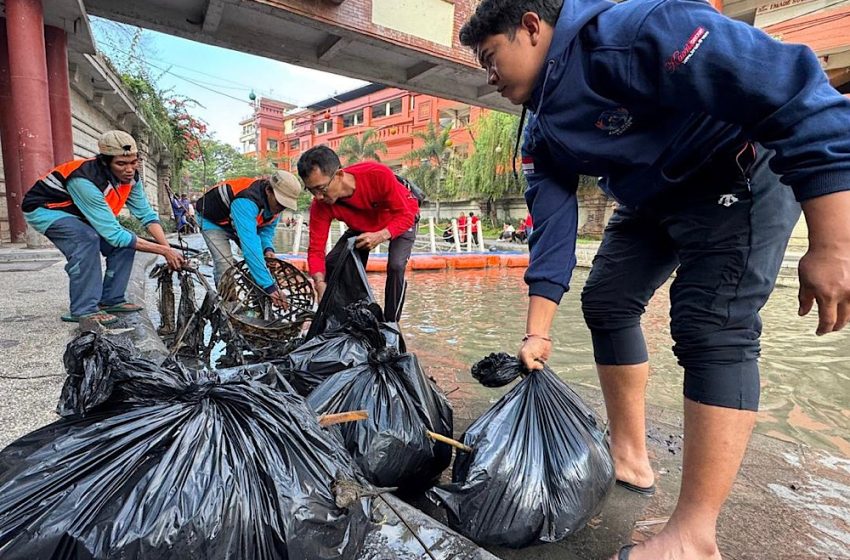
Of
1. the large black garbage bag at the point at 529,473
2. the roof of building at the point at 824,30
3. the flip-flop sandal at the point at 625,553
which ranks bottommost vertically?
the flip-flop sandal at the point at 625,553

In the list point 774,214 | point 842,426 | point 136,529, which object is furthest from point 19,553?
point 842,426

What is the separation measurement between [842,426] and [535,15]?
2357 millimetres

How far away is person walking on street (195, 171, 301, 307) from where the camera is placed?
3.20 m

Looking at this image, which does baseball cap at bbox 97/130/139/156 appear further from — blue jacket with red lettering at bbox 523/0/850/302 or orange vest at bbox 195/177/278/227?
blue jacket with red lettering at bbox 523/0/850/302

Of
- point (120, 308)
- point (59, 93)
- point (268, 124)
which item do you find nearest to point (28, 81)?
point (59, 93)

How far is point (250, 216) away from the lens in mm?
3336

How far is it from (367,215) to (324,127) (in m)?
48.9

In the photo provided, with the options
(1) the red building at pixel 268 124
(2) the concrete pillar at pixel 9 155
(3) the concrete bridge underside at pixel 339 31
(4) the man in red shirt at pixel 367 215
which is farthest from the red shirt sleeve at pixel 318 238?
(1) the red building at pixel 268 124

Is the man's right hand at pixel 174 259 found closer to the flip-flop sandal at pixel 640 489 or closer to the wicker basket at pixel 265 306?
the wicker basket at pixel 265 306

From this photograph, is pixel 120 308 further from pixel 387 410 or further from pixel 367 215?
pixel 387 410

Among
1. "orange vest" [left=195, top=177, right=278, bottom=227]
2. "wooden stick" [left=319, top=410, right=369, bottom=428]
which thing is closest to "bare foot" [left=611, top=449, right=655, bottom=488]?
"wooden stick" [left=319, top=410, right=369, bottom=428]

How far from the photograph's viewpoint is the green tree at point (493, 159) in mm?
23266

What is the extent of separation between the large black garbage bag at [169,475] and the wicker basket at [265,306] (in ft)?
5.85

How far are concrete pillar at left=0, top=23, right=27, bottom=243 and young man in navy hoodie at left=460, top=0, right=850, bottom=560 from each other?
904 centimetres
